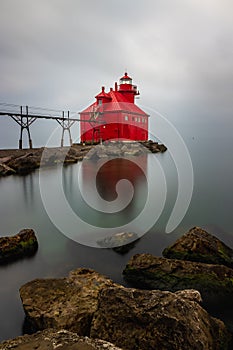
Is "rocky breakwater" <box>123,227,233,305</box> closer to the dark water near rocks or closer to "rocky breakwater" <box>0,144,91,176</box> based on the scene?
the dark water near rocks

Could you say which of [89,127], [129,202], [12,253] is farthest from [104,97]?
[12,253]

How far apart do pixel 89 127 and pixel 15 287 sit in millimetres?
26784

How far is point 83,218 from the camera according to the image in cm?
909

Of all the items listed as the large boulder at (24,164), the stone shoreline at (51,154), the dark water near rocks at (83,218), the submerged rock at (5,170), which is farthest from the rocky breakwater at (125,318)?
the large boulder at (24,164)

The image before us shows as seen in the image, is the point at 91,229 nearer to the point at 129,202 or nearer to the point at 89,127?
the point at 129,202

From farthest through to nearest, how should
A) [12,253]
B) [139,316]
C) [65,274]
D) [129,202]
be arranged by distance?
[129,202]
[12,253]
[65,274]
[139,316]

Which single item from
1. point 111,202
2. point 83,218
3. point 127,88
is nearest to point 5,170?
point 111,202

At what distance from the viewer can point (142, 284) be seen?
462cm

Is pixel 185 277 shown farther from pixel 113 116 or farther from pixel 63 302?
pixel 113 116

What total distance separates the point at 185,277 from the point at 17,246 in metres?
4.06

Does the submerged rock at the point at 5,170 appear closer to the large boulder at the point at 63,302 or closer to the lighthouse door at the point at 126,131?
the large boulder at the point at 63,302

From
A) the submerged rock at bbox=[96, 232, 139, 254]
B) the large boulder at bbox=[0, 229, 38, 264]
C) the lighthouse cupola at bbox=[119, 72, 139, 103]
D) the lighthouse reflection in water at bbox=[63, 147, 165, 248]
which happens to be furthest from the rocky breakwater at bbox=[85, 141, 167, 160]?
the large boulder at bbox=[0, 229, 38, 264]

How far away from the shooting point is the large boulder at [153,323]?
2535 mm

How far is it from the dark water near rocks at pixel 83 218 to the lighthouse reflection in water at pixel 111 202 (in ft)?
0.12
